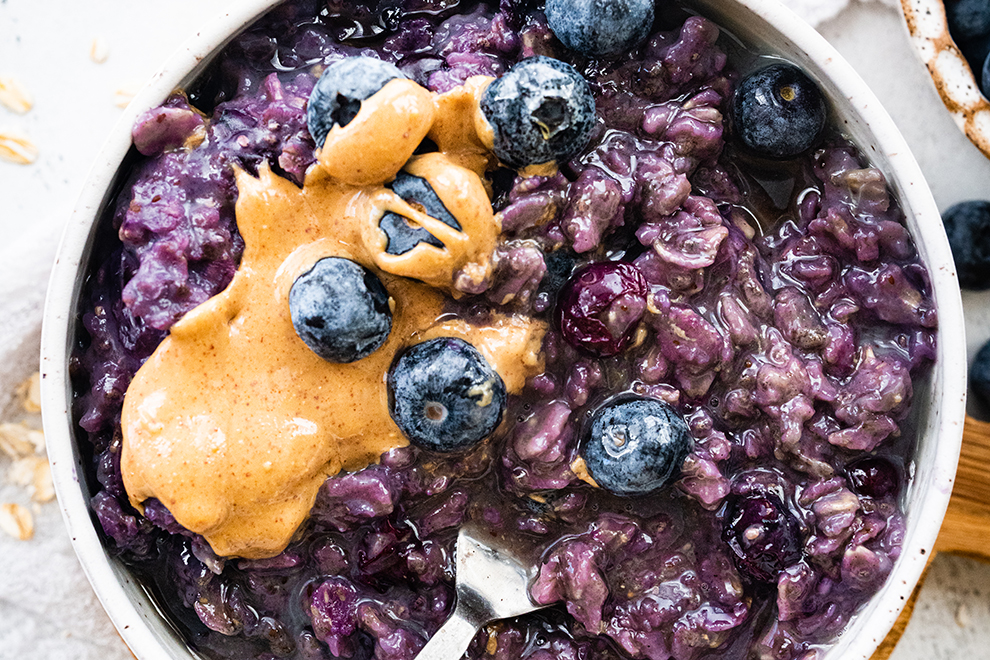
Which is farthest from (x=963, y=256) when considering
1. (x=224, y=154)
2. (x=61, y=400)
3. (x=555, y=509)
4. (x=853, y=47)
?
(x=61, y=400)

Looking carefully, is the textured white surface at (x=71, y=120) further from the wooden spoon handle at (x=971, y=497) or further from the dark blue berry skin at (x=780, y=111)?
the wooden spoon handle at (x=971, y=497)

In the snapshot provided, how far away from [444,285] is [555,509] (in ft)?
1.49

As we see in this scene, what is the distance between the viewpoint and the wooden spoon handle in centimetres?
185

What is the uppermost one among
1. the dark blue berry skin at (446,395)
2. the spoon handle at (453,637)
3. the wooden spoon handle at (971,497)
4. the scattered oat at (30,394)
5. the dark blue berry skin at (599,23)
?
the dark blue berry skin at (599,23)

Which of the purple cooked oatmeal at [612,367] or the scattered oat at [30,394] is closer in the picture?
the purple cooked oatmeal at [612,367]

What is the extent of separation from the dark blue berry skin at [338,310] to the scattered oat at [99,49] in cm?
93

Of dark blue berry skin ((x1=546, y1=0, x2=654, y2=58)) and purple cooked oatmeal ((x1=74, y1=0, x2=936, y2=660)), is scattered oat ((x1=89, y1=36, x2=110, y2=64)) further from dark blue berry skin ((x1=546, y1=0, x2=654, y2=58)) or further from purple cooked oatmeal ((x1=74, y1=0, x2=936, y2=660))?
dark blue berry skin ((x1=546, y1=0, x2=654, y2=58))

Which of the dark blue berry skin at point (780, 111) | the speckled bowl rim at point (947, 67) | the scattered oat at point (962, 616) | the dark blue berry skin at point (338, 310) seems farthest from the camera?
the scattered oat at point (962, 616)

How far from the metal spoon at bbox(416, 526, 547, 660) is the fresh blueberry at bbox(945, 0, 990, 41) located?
1.47 meters

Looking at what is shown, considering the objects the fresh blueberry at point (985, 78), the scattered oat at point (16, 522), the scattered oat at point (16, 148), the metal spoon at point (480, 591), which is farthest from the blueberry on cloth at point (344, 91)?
the fresh blueberry at point (985, 78)

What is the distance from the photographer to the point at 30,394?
1.93 meters

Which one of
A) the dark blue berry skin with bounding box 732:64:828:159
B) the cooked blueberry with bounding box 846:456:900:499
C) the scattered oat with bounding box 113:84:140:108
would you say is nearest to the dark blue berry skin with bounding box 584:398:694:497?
the cooked blueberry with bounding box 846:456:900:499

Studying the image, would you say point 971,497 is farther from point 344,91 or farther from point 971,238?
point 344,91

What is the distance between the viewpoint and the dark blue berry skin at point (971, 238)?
190cm
